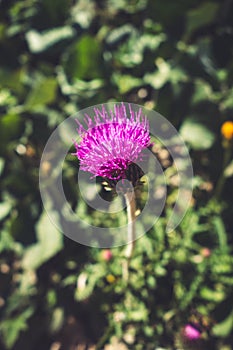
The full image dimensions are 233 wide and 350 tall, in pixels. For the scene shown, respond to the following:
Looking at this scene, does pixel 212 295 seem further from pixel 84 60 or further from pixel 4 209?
pixel 84 60

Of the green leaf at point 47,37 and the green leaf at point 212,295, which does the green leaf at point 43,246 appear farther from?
the green leaf at point 47,37

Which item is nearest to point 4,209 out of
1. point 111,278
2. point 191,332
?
point 111,278

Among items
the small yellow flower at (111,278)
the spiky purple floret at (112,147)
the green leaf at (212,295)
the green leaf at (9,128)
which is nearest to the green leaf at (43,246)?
the small yellow flower at (111,278)

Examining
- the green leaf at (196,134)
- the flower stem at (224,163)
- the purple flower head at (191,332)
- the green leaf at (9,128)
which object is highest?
the green leaf at (9,128)

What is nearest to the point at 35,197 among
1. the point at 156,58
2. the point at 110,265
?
the point at 110,265

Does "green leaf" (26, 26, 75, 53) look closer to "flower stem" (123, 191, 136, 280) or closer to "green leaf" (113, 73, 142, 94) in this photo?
"green leaf" (113, 73, 142, 94)

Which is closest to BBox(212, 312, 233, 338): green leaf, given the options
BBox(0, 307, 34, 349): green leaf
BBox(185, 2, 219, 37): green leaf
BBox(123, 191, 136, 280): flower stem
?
BBox(123, 191, 136, 280): flower stem
